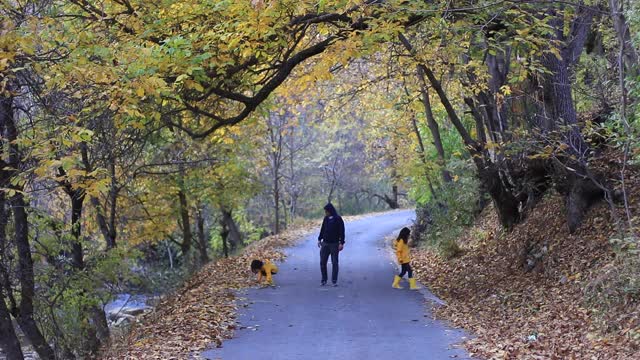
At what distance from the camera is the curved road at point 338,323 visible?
9.33m

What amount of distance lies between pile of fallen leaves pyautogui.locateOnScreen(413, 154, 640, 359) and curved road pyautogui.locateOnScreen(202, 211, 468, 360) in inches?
24.9

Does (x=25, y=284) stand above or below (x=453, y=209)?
below

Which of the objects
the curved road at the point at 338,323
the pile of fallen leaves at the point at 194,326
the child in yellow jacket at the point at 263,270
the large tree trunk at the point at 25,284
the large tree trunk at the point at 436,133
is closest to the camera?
the curved road at the point at 338,323

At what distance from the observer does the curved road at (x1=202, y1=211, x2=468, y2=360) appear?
9328 millimetres

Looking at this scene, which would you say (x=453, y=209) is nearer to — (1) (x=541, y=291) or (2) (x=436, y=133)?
(2) (x=436, y=133)

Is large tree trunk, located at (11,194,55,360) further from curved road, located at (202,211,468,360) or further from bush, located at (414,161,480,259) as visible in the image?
bush, located at (414,161,480,259)

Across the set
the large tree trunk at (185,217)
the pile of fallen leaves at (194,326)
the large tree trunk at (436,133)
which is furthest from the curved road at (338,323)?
the large tree trunk at (185,217)

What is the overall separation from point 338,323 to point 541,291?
12.0ft

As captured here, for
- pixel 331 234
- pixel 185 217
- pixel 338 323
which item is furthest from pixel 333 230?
pixel 185 217

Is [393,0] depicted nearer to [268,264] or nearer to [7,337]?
[268,264]

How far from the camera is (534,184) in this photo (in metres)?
15.9

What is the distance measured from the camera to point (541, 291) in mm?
11883

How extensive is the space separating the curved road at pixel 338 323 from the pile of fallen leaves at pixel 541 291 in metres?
0.63

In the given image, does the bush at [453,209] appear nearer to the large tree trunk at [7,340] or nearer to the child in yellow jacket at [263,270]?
the child in yellow jacket at [263,270]
